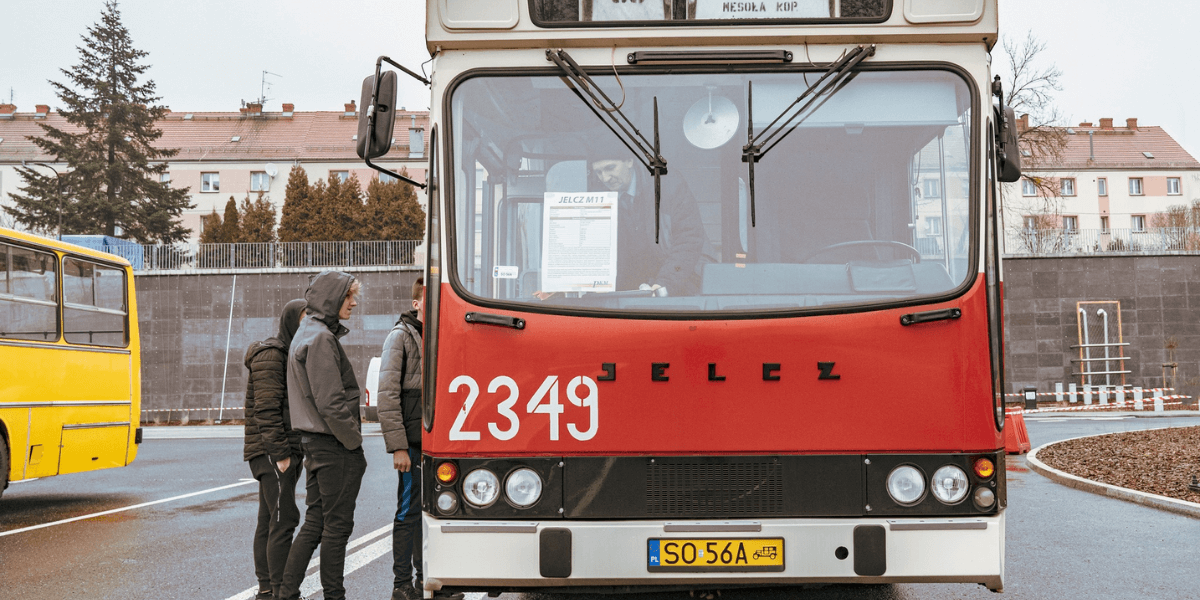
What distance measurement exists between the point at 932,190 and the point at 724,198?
0.82 meters

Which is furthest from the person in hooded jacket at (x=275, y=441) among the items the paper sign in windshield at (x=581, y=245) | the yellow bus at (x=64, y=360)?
the yellow bus at (x=64, y=360)

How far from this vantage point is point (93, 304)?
11711mm

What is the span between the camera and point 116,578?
6809 mm

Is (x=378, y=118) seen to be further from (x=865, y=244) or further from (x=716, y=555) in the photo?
(x=716, y=555)

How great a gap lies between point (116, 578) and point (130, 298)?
6502 millimetres

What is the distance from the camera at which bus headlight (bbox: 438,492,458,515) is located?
3.87 m

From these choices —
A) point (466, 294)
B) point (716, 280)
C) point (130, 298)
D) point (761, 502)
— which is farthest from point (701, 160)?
point (130, 298)

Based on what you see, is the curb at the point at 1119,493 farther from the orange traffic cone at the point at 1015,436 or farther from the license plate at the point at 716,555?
the license plate at the point at 716,555

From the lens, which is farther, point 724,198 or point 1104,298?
point 1104,298

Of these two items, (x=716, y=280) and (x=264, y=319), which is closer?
(x=716, y=280)

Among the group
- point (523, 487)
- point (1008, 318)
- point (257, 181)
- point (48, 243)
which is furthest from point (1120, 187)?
point (523, 487)

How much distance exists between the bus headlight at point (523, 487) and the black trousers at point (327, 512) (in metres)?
1.50

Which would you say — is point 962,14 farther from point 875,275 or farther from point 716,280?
point 716,280

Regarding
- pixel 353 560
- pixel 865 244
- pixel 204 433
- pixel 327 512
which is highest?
pixel 865 244
